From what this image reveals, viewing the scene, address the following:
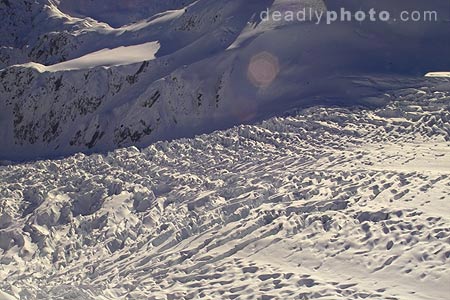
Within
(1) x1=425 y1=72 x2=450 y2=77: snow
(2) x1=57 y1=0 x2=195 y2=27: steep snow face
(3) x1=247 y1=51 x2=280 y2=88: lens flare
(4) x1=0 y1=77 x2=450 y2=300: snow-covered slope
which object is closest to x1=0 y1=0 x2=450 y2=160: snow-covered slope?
(3) x1=247 y1=51 x2=280 y2=88: lens flare

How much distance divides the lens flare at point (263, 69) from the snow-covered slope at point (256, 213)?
8.83ft

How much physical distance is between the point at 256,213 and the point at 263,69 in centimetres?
928

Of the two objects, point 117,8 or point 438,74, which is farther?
point 117,8

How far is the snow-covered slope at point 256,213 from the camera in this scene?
876cm

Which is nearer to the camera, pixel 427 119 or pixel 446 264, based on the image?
pixel 446 264

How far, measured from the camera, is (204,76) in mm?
20328

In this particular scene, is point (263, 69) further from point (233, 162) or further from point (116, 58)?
point (116, 58)

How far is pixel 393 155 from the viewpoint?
13328 mm

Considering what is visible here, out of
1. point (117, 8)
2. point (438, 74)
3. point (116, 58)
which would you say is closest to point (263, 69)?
point (438, 74)

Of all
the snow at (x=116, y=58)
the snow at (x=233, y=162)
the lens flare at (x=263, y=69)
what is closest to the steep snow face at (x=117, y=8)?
the snow at (x=233, y=162)

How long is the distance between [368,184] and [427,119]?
4.91 meters

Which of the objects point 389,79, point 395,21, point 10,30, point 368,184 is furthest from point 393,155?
point 10,30

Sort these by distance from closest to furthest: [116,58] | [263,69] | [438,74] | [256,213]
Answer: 1. [256,213]
2. [438,74]
3. [263,69]
4. [116,58]

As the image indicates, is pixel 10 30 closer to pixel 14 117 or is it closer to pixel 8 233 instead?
pixel 14 117
